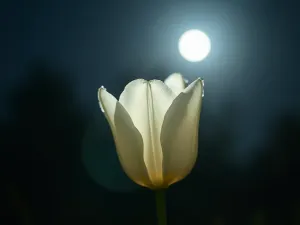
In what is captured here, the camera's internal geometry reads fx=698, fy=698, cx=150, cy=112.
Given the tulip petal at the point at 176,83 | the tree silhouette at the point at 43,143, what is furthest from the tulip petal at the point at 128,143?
the tree silhouette at the point at 43,143

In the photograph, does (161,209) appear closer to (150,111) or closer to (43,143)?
(150,111)

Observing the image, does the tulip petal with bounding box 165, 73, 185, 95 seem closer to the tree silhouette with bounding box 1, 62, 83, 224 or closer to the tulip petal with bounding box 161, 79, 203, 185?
the tulip petal with bounding box 161, 79, 203, 185

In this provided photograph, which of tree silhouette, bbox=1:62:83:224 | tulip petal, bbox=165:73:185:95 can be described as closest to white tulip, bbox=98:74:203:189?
tulip petal, bbox=165:73:185:95

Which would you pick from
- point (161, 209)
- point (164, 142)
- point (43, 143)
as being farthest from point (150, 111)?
point (43, 143)

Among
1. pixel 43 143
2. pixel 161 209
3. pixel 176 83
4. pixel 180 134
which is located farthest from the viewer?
pixel 43 143

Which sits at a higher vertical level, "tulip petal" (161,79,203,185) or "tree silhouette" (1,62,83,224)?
"tulip petal" (161,79,203,185)

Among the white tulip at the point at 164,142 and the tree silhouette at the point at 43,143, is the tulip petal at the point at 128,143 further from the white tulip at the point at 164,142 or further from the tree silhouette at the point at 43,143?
the tree silhouette at the point at 43,143
